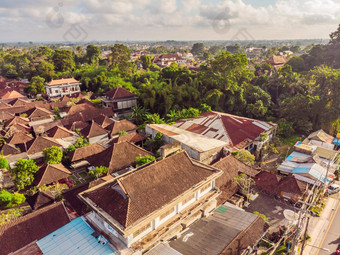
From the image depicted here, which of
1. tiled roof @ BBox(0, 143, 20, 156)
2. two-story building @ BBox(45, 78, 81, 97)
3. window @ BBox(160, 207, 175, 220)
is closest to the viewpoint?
window @ BBox(160, 207, 175, 220)

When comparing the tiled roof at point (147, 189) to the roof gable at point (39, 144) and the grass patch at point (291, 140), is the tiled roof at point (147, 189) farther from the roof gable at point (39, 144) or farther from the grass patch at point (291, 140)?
the grass patch at point (291, 140)

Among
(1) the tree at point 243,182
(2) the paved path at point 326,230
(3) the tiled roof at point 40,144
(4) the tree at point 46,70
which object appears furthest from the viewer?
(4) the tree at point 46,70

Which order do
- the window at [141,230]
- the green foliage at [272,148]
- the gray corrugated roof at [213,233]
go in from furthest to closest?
the green foliage at [272,148] < the gray corrugated roof at [213,233] < the window at [141,230]

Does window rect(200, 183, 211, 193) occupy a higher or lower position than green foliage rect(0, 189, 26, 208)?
higher

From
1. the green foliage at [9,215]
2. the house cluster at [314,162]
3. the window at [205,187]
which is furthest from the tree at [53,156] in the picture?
the house cluster at [314,162]

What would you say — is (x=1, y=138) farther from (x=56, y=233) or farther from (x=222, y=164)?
(x=222, y=164)

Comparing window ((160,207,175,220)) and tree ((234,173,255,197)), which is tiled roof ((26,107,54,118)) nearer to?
tree ((234,173,255,197))

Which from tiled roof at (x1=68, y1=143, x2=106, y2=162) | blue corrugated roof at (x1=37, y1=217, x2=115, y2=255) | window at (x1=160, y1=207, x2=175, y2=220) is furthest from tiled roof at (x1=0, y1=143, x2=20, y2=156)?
window at (x1=160, y1=207, x2=175, y2=220)
